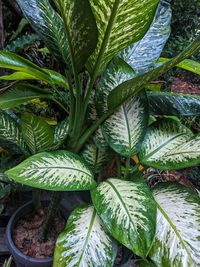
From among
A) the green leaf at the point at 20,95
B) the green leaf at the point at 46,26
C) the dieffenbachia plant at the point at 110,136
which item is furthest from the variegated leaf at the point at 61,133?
the green leaf at the point at 46,26

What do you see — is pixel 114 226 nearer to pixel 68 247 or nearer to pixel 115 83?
pixel 68 247

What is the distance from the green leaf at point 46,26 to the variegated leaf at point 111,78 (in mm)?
120

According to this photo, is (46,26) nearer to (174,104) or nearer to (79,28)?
(79,28)

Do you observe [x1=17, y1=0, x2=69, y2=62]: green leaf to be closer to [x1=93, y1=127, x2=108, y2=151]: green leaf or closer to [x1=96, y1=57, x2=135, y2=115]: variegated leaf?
[x1=96, y1=57, x2=135, y2=115]: variegated leaf

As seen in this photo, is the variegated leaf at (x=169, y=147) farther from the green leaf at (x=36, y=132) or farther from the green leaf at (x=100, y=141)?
the green leaf at (x=36, y=132)

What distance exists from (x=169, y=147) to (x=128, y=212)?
0.26 m

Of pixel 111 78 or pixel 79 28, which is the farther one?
pixel 111 78

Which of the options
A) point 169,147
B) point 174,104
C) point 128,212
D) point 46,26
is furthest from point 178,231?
point 46,26

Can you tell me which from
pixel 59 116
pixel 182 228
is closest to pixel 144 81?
pixel 182 228

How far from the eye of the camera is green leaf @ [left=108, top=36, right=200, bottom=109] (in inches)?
28.2

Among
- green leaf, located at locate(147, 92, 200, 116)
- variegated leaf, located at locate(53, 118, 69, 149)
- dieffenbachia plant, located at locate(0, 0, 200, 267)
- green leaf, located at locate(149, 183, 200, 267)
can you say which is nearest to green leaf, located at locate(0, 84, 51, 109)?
dieffenbachia plant, located at locate(0, 0, 200, 267)

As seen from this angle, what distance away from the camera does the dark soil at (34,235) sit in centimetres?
106

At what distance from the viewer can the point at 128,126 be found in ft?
3.01

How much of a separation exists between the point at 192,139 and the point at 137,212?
11.1 inches
